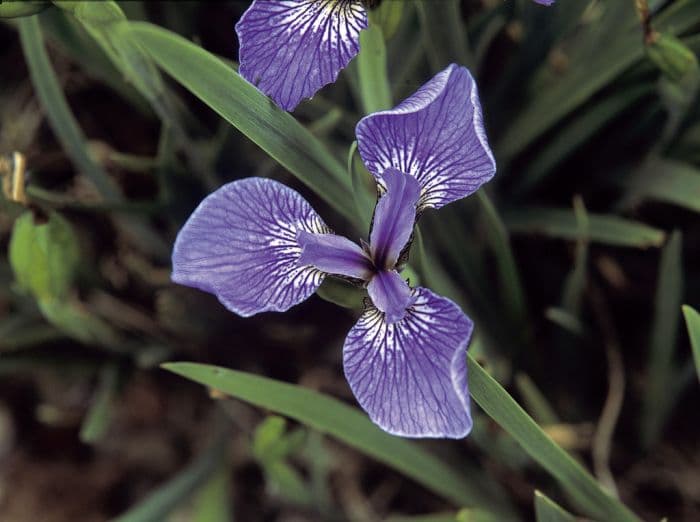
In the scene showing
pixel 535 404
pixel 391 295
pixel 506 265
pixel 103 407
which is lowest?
pixel 103 407

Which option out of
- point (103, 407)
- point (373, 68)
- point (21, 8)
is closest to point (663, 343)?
point (373, 68)

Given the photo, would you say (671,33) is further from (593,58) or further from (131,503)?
(131,503)

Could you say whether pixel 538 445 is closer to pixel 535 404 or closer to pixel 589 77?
pixel 535 404

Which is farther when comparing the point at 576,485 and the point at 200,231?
the point at 576,485

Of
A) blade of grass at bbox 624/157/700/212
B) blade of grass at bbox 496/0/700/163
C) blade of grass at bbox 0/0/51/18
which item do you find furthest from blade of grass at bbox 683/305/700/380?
blade of grass at bbox 0/0/51/18

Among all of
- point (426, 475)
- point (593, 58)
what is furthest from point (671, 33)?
point (426, 475)

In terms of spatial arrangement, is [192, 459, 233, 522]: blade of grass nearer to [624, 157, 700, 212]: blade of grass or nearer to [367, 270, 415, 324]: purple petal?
[367, 270, 415, 324]: purple petal

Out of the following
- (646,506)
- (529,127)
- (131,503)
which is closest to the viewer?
(529,127)

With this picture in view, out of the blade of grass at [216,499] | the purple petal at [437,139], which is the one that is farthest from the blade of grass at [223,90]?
the blade of grass at [216,499]
